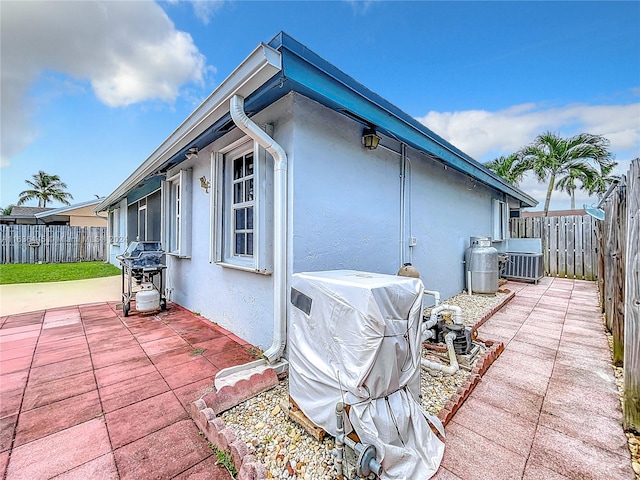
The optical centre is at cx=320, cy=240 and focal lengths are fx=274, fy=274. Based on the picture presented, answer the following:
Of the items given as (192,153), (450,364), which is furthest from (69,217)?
(450,364)

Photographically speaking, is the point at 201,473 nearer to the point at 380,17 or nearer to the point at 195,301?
the point at 195,301

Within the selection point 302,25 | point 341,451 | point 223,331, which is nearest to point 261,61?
point 341,451

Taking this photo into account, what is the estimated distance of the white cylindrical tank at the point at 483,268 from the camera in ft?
20.4

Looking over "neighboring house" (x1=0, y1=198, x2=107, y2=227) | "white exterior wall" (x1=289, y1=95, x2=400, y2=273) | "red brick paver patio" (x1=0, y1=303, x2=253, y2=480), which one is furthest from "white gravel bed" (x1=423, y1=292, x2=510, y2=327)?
"neighboring house" (x1=0, y1=198, x2=107, y2=227)

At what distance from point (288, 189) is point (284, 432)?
2.13m

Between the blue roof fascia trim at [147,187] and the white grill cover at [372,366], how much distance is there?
226 inches

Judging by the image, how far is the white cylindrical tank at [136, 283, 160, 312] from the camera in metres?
4.93

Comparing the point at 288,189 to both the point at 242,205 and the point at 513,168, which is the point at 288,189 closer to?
the point at 242,205

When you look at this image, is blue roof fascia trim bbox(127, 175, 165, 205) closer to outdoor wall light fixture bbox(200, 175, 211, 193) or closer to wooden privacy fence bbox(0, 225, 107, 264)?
outdoor wall light fixture bbox(200, 175, 211, 193)

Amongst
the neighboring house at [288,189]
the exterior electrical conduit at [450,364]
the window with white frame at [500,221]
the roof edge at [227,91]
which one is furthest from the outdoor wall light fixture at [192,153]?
the window with white frame at [500,221]

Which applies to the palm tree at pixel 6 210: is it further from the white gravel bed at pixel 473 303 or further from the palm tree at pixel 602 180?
the palm tree at pixel 602 180

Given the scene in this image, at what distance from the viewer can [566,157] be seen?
1178cm

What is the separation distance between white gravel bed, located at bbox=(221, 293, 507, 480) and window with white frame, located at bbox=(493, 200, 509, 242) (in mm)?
7355

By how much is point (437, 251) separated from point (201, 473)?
518cm
